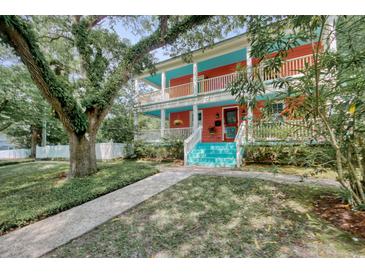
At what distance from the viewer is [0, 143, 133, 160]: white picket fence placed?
11.6 m

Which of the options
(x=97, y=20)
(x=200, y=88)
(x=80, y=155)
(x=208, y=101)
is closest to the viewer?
(x=80, y=155)

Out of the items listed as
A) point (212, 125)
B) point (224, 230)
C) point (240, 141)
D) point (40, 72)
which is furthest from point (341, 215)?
point (212, 125)

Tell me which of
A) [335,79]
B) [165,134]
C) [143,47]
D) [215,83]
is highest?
[143,47]

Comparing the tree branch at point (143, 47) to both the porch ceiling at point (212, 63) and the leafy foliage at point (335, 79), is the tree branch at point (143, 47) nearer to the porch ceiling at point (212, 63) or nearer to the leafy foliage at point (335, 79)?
the porch ceiling at point (212, 63)

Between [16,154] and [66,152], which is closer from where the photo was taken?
[66,152]

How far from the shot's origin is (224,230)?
8.23ft

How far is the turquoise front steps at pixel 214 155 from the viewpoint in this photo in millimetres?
7273

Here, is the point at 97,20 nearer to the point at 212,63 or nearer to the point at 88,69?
the point at 88,69

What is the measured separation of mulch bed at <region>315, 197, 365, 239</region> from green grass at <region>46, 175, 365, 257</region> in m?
0.15

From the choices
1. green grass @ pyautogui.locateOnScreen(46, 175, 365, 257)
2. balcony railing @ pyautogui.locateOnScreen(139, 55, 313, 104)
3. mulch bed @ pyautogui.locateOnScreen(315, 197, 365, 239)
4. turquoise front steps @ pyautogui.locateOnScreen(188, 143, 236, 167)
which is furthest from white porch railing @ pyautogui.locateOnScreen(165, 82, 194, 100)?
mulch bed @ pyautogui.locateOnScreen(315, 197, 365, 239)

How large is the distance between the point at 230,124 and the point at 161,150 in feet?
15.6

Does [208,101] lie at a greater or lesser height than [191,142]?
greater

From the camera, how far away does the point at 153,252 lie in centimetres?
210
